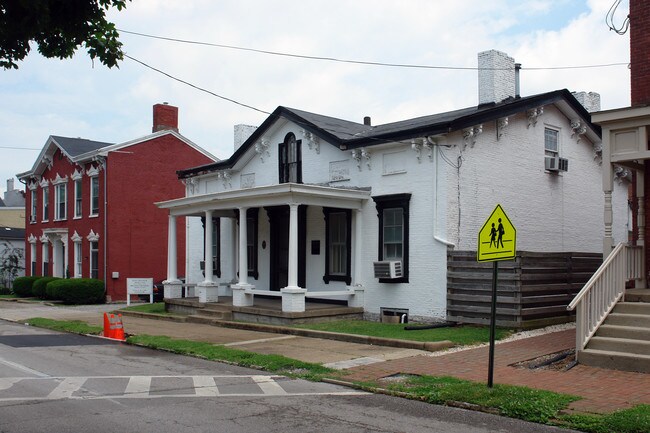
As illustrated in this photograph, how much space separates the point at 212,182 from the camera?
25.4m

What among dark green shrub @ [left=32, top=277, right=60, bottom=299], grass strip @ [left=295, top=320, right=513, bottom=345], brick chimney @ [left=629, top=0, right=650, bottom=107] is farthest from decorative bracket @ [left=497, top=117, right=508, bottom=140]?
dark green shrub @ [left=32, top=277, right=60, bottom=299]

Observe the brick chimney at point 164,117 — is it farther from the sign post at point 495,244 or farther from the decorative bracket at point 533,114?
the sign post at point 495,244

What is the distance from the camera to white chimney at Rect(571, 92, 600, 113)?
22.7 m

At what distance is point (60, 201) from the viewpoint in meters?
35.6

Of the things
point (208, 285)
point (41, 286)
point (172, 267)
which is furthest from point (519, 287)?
point (41, 286)

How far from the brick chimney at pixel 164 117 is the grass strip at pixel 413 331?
18847mm

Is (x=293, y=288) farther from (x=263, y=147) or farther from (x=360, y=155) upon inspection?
(x=263, y=147)

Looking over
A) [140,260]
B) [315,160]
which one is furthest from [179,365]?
[140,260]

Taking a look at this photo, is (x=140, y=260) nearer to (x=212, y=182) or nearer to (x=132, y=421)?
(x=212, y=182)

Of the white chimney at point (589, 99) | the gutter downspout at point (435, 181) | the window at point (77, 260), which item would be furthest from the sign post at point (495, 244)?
the window at point (77, 260)

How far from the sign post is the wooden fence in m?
5.23

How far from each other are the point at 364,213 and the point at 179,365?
8.26 metres

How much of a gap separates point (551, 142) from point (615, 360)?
10.8m

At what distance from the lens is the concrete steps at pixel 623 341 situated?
35.4 feet
